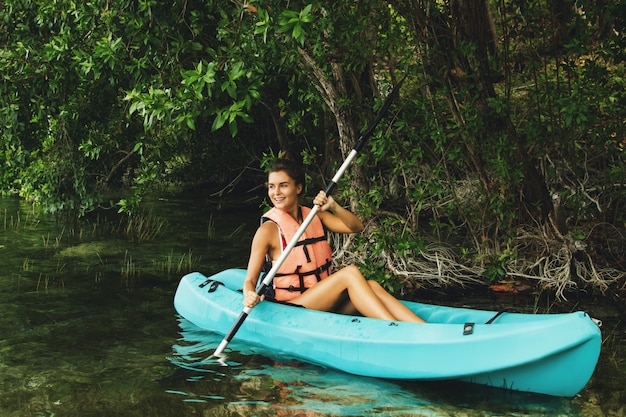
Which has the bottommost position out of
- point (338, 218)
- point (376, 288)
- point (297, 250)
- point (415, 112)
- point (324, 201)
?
point (376, 288)

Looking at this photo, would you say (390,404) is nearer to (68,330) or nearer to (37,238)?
(68,330)

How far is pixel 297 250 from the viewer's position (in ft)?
15.4

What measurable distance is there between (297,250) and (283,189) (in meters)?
0.38

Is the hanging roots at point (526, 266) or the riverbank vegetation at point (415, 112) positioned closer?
the riverbank vegetation at point (415, 112)

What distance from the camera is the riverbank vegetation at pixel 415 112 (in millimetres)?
5062

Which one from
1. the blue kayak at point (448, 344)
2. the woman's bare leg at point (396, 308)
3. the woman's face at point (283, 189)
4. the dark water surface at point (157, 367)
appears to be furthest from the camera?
the woman's face at point (283, 189)

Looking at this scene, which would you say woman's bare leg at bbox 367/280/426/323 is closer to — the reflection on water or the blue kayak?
the blue kayak

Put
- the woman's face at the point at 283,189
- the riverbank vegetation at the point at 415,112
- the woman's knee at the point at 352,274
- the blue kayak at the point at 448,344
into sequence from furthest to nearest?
the riverbank vegetation at the point at 415,112 < the woman's face at the point at 283,189 < the woman's knee at the point at 352,274 < the blue kayak at the point at 448,344

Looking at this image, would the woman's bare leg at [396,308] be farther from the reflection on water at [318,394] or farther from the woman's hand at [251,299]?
the woman's hand at [251,299]

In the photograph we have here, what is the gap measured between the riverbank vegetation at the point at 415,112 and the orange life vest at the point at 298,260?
34.0 inches

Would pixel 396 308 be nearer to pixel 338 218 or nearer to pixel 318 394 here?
pixel 318 394

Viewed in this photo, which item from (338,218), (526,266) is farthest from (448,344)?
(526,266)

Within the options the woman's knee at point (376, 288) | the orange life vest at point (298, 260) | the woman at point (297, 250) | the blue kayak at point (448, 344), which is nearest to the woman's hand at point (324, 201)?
the woman at point (297, 250)

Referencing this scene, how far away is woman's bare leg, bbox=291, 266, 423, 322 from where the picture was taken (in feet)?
14.0
